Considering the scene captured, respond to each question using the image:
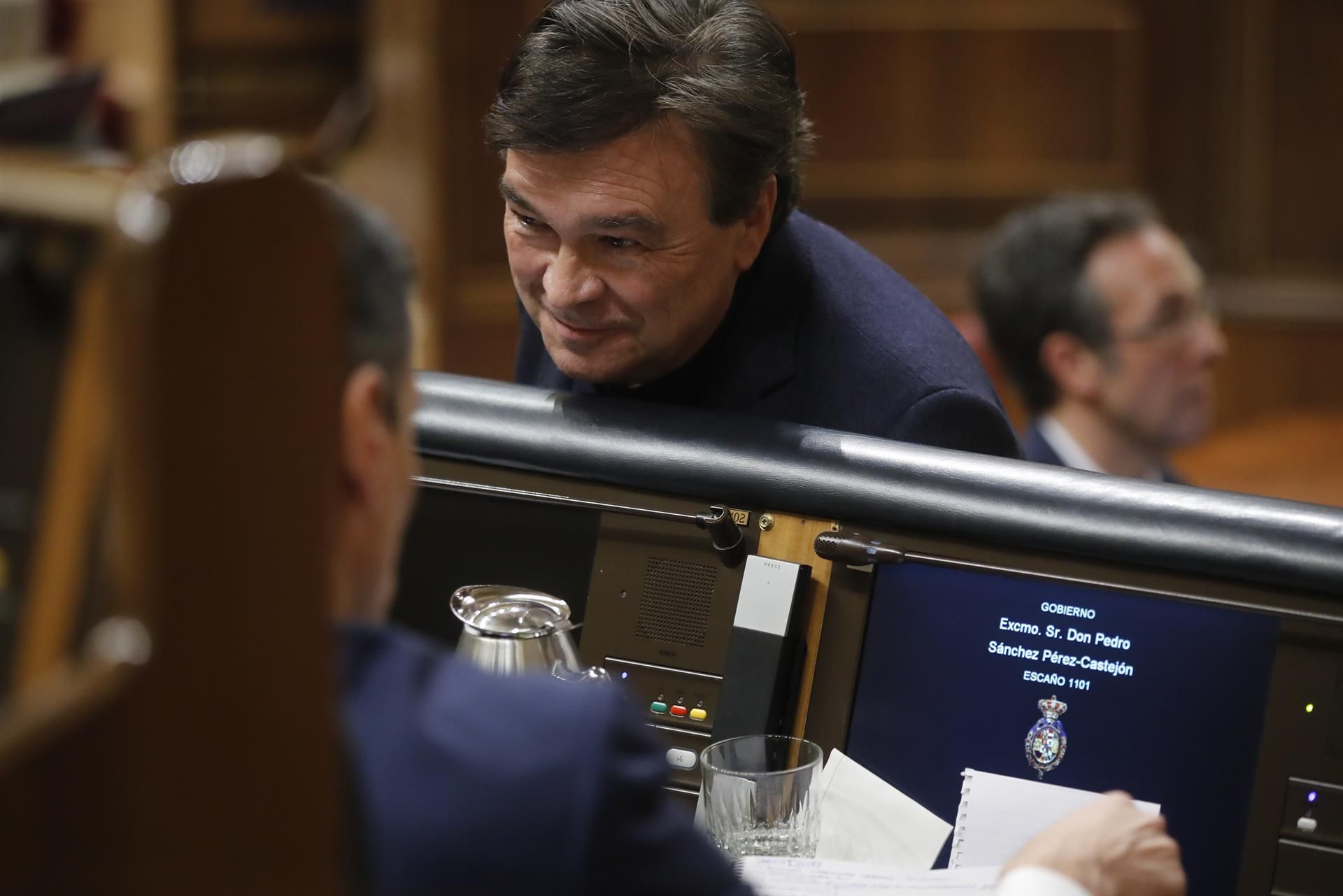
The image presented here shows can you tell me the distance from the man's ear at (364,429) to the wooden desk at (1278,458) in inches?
142

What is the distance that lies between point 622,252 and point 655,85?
189 mm

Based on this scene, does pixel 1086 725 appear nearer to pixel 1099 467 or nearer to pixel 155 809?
pixel 155 809

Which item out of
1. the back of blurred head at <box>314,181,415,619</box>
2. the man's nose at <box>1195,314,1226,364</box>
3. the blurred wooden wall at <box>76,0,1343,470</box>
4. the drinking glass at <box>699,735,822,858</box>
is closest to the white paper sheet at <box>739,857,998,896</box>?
the drinking glass at <box>699,735,822,858</box>

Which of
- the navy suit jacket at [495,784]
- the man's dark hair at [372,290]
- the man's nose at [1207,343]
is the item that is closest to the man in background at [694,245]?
the man's dark hair at [372,290]

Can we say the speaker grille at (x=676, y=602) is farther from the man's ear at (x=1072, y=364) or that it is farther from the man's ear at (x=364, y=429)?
the man's ear at (x=1072, y=364)

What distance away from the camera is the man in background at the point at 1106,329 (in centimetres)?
287

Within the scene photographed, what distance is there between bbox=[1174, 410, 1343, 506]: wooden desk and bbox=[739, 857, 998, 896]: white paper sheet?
125 inches

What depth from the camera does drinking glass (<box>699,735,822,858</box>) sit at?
4.23 feet

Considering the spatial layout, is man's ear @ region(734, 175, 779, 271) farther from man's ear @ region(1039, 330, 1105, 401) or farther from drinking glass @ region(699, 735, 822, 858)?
man's ear @ region(1039, 330, 1105, 401)

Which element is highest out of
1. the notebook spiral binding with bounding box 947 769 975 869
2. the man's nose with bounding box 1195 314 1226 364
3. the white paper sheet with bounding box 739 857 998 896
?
the man's nose with bounding box 1195 314 1226 364

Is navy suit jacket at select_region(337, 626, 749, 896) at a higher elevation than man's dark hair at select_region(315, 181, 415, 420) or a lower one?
lower

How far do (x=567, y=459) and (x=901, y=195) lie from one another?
12.1 ft

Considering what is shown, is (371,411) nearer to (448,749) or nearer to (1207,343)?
(448,749)

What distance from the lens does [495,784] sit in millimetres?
837
